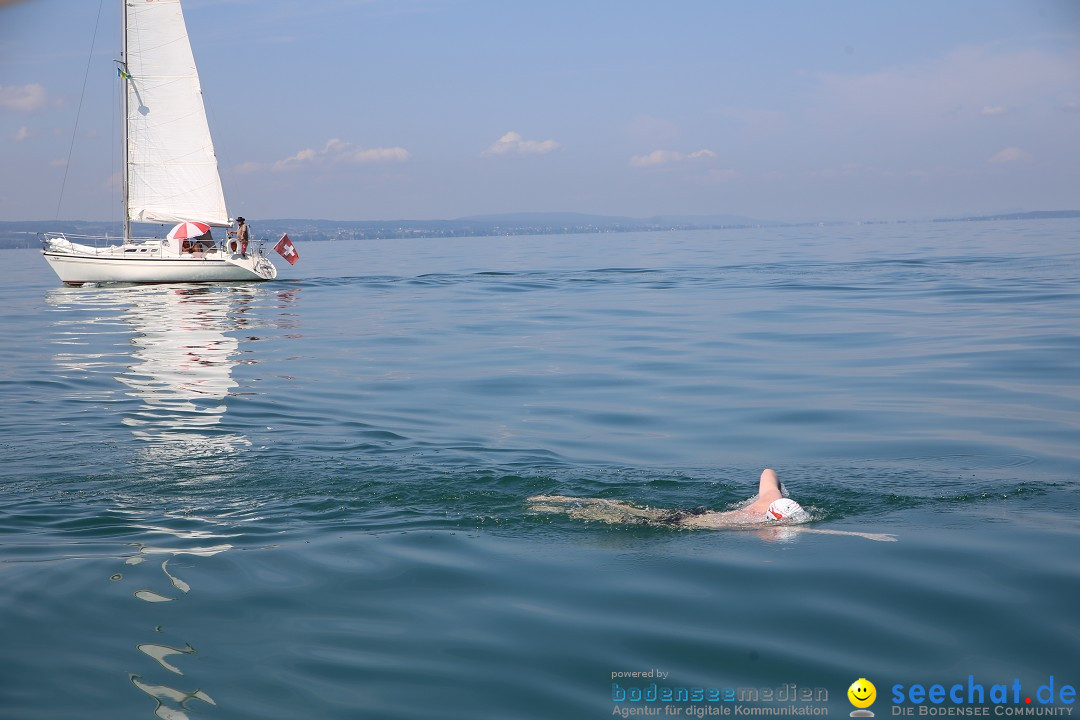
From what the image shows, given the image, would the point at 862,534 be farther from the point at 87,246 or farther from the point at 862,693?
the point at 87,246

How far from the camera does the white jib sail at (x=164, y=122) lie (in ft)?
144

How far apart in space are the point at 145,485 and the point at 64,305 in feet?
88.8

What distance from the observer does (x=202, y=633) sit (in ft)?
20.9

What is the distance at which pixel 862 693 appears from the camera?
5.52 m

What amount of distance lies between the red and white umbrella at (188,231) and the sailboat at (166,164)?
6.2 inches

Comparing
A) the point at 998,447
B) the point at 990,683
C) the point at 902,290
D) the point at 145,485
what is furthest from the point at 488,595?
the point at 902,290

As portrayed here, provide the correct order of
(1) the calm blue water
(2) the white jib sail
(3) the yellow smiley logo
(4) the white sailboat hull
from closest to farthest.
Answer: (3) the yellow smiley logo → (1) the calm blue water → (4) the white sailboat hull → (2) the white jib sail

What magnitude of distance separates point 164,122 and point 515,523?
4086 cm

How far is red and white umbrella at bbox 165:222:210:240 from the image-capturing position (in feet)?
143

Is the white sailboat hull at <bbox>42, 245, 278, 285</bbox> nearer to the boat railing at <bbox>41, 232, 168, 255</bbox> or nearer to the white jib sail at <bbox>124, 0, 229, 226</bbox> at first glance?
the boat railing at <bbox>41, 232, 168, 255</bbox>

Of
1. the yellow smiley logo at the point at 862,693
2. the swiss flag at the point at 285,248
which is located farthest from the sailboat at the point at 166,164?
the yellow smiley logo at the point at 862,693

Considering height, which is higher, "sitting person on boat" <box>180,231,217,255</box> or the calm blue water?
"sitting person on boat" <box>180,231,217,255</box>

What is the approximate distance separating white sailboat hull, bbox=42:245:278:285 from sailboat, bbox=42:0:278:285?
0.04 metres

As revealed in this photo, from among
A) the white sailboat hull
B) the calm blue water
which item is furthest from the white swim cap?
the white sailboat hull
